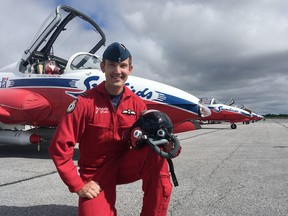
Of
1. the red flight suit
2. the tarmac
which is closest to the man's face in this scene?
the red flight suit

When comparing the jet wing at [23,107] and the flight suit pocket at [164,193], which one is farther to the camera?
the jet wing at [23,107]

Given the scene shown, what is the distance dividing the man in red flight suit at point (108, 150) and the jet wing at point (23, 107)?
16.4 ft

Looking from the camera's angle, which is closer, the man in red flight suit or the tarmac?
the man in red flight suit

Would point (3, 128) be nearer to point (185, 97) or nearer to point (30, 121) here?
point (30, 121)

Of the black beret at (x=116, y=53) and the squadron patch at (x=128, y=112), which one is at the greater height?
the black beret at (x=116, y=53)

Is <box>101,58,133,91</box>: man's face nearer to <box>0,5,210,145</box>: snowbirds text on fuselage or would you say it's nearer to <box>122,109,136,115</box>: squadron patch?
<box>122,109,136,115</box>: squadron patch

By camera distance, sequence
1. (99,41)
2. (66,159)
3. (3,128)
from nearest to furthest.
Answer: (66,159)
(3,128)
(99,41)

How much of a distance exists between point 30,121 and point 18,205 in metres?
4.58

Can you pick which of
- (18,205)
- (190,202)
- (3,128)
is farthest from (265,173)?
(3,128)

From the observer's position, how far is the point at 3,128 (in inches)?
325

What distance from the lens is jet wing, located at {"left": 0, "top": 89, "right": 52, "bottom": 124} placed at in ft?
23.8

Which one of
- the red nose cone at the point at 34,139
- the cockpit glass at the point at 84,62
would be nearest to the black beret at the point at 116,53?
the cockpit glass at the point at 84,62

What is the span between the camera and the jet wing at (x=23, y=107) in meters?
7.26

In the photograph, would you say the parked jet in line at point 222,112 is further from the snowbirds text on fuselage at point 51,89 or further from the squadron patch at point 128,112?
the squadron patch at point 128,112
